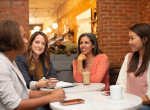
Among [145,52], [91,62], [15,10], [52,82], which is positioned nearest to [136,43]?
[145,52]

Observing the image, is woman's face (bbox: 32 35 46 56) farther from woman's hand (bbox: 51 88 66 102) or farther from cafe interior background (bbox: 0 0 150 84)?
cafe interior background (bbox: 0 0 150 84)

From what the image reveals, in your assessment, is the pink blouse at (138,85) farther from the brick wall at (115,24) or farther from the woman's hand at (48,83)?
the brick wall at (115,24)

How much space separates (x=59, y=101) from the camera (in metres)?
1.43

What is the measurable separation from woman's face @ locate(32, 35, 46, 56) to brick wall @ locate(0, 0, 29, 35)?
1.64 meters

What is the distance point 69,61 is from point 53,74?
1001 mm

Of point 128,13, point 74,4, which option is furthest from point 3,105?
point 74,4

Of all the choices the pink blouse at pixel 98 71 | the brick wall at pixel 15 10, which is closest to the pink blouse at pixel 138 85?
the pink blouse at pixel 98 71

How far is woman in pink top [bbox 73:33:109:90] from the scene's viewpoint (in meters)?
2.53

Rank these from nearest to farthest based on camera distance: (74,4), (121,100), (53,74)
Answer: (121,100)
(53,74)
(74,4)

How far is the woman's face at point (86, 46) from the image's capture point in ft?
9.29

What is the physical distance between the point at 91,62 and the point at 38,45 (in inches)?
29.3

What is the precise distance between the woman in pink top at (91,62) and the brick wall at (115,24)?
154 centimetres

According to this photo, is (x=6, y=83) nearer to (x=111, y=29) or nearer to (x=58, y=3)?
(x=111, y=29)

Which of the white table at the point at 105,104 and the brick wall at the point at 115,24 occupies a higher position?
the brick wall at the point at 115,24
